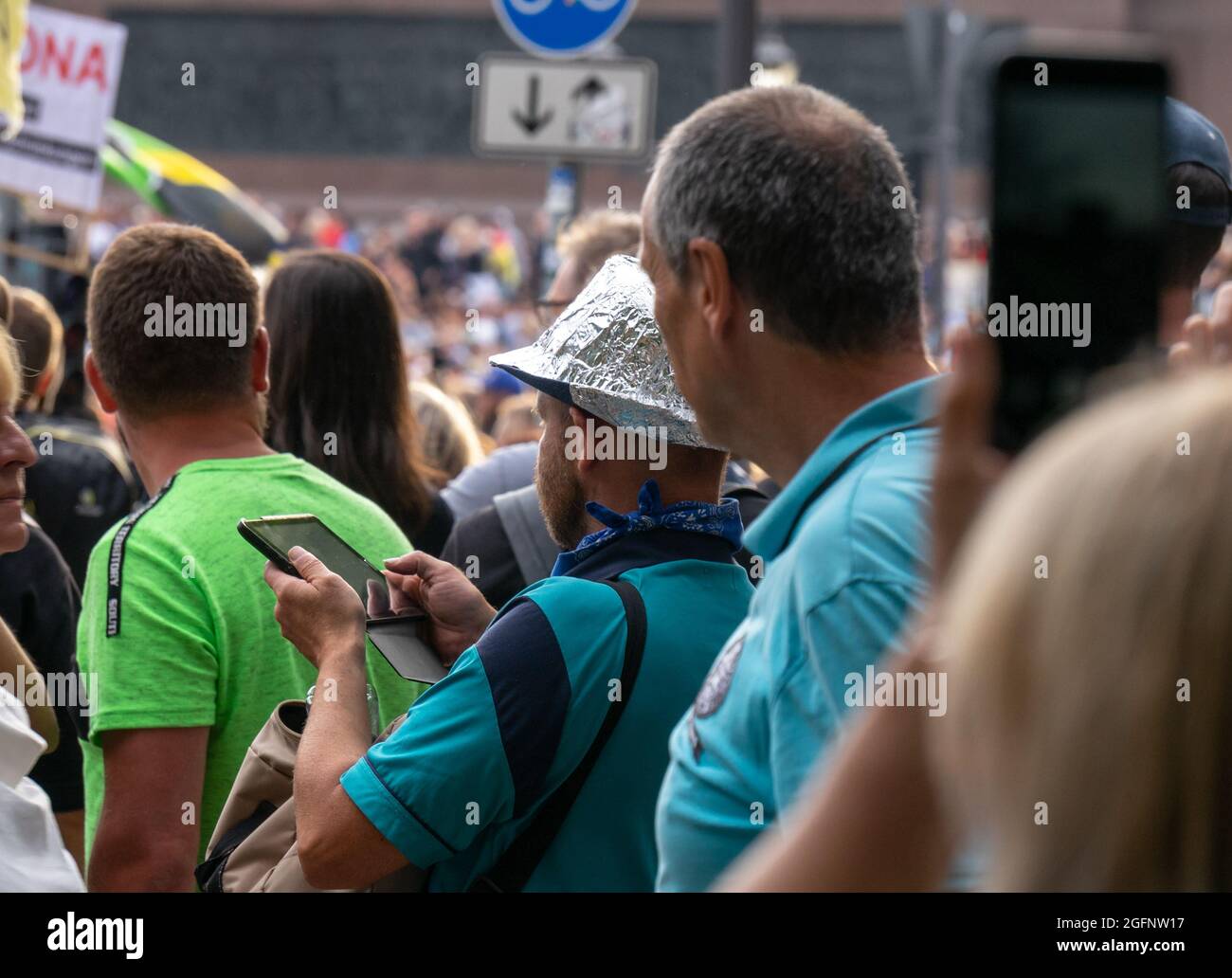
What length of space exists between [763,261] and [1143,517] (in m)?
0.87

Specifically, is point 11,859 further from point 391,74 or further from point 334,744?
point 391,74

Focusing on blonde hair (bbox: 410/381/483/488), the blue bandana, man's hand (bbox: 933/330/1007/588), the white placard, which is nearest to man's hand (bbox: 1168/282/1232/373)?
the blue bandana

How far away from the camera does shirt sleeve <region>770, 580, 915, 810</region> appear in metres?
1.67

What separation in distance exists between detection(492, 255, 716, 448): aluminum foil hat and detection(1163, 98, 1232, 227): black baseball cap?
3.23ft

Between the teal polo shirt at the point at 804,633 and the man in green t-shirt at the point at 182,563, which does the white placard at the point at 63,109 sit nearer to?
the man in green t-shirt at the point at 182,563

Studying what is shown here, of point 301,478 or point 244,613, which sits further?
point 301,478

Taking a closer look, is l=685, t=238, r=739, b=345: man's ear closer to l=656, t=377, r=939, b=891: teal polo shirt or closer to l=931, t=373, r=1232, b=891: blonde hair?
l=656, t=377, r=939, b=891: teal polo shirt

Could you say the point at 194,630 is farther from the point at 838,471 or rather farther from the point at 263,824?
the point at 838,471

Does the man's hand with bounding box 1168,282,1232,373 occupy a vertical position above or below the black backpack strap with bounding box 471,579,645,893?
above

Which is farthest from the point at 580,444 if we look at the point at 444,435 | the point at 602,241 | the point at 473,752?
the point at 444,435

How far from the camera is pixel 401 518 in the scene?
4086 millimetres

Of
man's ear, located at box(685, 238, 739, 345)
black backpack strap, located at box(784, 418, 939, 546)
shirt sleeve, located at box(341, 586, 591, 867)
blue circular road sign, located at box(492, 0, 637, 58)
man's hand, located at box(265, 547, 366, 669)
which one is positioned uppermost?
blue circular road sign, located at box(492, 0, 637, 58)

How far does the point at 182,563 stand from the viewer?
2859mm
